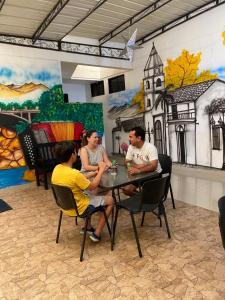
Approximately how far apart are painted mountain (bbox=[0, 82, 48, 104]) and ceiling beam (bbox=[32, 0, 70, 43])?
3.71ft

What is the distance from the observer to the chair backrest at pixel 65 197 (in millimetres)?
2388

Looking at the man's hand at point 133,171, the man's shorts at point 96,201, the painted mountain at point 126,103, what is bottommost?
the man's shorts at point 96,201

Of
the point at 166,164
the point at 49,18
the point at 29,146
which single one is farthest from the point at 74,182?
the point at 49,18

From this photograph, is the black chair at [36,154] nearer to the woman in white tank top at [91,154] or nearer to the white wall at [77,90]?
the woman in white tank top at [91,154]

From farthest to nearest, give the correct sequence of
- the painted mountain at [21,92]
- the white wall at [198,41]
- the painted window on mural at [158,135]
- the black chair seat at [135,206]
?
the painted window on mural at [158,135]
the painted mountain at [21,92]
the white wall at [198,41]
the black chair seat at [135,206]

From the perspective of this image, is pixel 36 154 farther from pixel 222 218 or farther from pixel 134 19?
pixel 222 218

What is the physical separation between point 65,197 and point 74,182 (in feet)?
0.60

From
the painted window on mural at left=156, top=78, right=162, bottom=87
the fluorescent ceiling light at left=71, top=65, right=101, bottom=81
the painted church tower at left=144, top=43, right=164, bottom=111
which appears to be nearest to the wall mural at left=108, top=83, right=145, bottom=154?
the painted church tower at left=144, top=43, right=164, bottom=111

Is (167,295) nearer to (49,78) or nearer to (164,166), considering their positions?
→ (164,166)

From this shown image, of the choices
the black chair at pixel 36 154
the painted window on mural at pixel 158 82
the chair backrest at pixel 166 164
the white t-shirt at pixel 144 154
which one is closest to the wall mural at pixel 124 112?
the painted window on mural at pixel 158 82

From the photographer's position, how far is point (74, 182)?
2.42 meters

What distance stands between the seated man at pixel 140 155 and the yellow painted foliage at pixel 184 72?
3.31m

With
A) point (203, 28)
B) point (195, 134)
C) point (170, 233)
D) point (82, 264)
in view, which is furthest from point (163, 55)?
point (82, 264)

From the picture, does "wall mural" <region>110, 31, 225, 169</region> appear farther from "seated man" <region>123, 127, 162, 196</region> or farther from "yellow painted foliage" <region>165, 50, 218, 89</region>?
"seated man" <region>123, 127, 162, 196</region>
